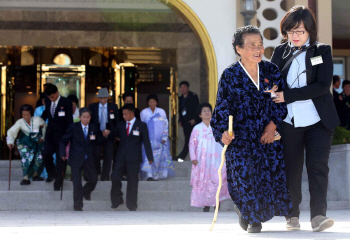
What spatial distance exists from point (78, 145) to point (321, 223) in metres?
5.08

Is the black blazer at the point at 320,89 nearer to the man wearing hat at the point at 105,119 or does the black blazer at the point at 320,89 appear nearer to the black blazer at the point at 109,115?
the man wearing hat at the point at 105,119

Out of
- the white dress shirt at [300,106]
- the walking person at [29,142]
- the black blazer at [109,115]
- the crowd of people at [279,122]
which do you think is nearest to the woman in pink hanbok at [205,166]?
the black blazer at [109,115]

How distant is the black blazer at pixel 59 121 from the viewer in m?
9.72

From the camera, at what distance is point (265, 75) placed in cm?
497

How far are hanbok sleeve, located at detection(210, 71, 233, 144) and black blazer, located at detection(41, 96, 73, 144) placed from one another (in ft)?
17.0

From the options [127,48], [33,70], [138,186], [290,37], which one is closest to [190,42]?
[127,48]

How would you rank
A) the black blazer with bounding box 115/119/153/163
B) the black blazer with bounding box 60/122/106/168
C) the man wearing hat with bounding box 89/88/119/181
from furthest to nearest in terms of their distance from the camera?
the man wearing hat with bounding box 89/88/119/181 → the black blazer with bounding box 115/119/153/163 → the black blazer with bounding box 60/122/106/168

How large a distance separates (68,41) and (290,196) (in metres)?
10.5

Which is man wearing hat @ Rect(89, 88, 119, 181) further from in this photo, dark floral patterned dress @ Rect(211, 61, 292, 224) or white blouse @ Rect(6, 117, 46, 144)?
dark floral patterned dress @ Rect(211, 61, 292, 224)

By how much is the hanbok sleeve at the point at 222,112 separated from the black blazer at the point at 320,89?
17.9 inches

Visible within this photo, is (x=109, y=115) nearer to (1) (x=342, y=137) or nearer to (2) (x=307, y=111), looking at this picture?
(1) (x=342, y=137)

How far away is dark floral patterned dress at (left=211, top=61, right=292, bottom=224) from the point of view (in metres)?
4.76

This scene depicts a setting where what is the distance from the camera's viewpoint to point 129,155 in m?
9.16

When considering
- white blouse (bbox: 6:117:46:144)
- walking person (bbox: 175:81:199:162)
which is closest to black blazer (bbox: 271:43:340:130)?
white blouse (bbox: 6:117:46:144)
